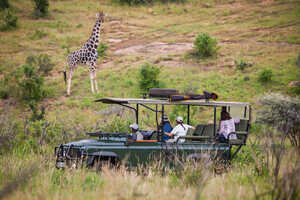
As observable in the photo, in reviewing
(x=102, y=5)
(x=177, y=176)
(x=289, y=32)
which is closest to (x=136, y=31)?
(x=102, y=5)

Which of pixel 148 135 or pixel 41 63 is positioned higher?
pixel 41 63

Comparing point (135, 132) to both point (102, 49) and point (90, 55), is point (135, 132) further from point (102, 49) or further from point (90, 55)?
point (102, 49)

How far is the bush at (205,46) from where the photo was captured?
23.8 meters

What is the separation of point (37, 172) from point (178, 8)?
35.5 m

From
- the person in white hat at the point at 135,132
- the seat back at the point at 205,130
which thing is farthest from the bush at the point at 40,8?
the person in white hat at the point at 135,132

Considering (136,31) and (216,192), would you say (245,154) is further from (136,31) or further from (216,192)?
(136,31)

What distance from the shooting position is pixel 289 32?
26578mm

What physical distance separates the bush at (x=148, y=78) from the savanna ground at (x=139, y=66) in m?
0.78

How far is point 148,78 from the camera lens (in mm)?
19125

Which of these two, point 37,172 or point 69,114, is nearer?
point 37,172

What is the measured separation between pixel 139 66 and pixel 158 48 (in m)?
4.76

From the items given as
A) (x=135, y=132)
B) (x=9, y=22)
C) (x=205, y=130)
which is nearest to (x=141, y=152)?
(x=135, y=132)

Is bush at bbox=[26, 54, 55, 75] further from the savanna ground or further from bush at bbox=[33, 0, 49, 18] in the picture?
bush at bbox=[33, 0, 49, 18]

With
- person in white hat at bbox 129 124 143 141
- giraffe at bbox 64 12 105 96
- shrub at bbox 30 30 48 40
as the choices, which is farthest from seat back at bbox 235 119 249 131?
shrub at bbox 30 30 48 40
